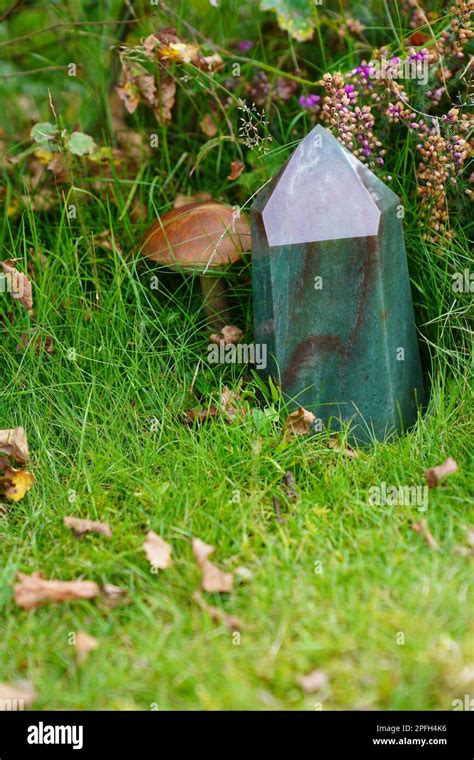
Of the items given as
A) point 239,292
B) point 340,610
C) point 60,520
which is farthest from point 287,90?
point 340,610

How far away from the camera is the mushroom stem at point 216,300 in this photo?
11.7 ft

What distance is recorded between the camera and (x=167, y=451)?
9.81 feet

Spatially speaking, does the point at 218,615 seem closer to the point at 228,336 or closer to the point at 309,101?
the point at 228,336

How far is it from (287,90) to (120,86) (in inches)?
31.9

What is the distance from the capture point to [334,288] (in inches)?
119

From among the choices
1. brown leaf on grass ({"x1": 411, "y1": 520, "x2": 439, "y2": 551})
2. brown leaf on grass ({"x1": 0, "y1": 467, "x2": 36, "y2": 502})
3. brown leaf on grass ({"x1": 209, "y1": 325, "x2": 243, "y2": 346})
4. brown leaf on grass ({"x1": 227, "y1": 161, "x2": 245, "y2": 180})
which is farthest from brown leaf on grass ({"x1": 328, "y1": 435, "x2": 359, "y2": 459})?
brown leaf on grass ({"x1": 227, "y1": 161, "x2": 245, "y2": 180})

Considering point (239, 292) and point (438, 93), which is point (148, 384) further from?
point (438, 93)

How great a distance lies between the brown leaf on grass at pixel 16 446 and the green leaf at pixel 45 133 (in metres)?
1.35

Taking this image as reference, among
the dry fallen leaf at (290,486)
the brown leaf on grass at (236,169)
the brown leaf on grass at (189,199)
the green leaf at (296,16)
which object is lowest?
the dry fallen leaf at (290,486)

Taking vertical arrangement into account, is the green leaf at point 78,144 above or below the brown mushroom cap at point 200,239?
above

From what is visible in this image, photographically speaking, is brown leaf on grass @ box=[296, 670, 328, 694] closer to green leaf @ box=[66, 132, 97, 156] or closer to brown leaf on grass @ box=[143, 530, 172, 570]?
brown leaf on grass @ box=[143, 530, 172, 570]

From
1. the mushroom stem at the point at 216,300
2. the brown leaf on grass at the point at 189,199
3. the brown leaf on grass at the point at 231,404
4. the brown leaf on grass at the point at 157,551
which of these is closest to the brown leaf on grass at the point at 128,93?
the brown leaf on grass at the point at 189,199

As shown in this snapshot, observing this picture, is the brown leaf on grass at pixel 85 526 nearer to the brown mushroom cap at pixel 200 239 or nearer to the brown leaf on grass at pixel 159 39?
the brown mushroom cap at pixel 200 239

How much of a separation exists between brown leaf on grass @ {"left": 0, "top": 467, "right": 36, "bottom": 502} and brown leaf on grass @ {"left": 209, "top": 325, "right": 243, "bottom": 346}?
101cm
